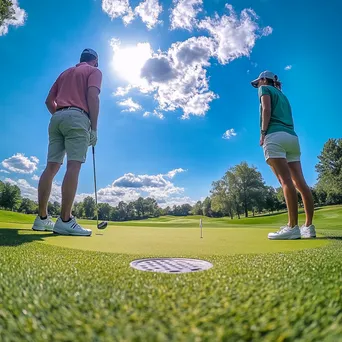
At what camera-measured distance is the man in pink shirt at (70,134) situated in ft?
12.9

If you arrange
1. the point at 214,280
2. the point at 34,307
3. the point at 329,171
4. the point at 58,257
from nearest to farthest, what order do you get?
the point at 34,307 → the point at 214,280 → the point at 58,257 → the point at 329,171

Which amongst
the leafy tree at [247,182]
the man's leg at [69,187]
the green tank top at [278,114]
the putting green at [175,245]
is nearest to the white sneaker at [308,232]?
the putting green at [175,245]

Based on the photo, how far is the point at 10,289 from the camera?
1.15 meters

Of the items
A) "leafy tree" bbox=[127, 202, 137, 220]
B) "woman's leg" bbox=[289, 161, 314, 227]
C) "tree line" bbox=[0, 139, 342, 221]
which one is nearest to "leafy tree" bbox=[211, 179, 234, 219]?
"tree line" bbox=[0, 139, 342, 221]

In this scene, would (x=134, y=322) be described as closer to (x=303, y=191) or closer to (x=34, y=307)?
(x=34, y=307)

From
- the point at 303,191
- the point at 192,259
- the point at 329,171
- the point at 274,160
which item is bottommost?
the point at 192,259

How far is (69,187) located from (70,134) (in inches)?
31.9

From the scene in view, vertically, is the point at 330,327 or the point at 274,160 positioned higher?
the point at 274,160

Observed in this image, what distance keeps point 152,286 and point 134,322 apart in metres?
0.41

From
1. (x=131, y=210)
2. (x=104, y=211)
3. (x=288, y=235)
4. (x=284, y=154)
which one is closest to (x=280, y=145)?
(x=284, y=154)

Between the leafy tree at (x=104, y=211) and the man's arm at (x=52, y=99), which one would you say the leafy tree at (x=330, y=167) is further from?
the leafy tree at (x=104, y=211)

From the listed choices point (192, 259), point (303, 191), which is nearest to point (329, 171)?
point (303, 191)

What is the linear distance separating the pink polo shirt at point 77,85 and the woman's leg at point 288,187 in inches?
120

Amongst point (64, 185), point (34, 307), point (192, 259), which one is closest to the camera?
point (34, 307)
